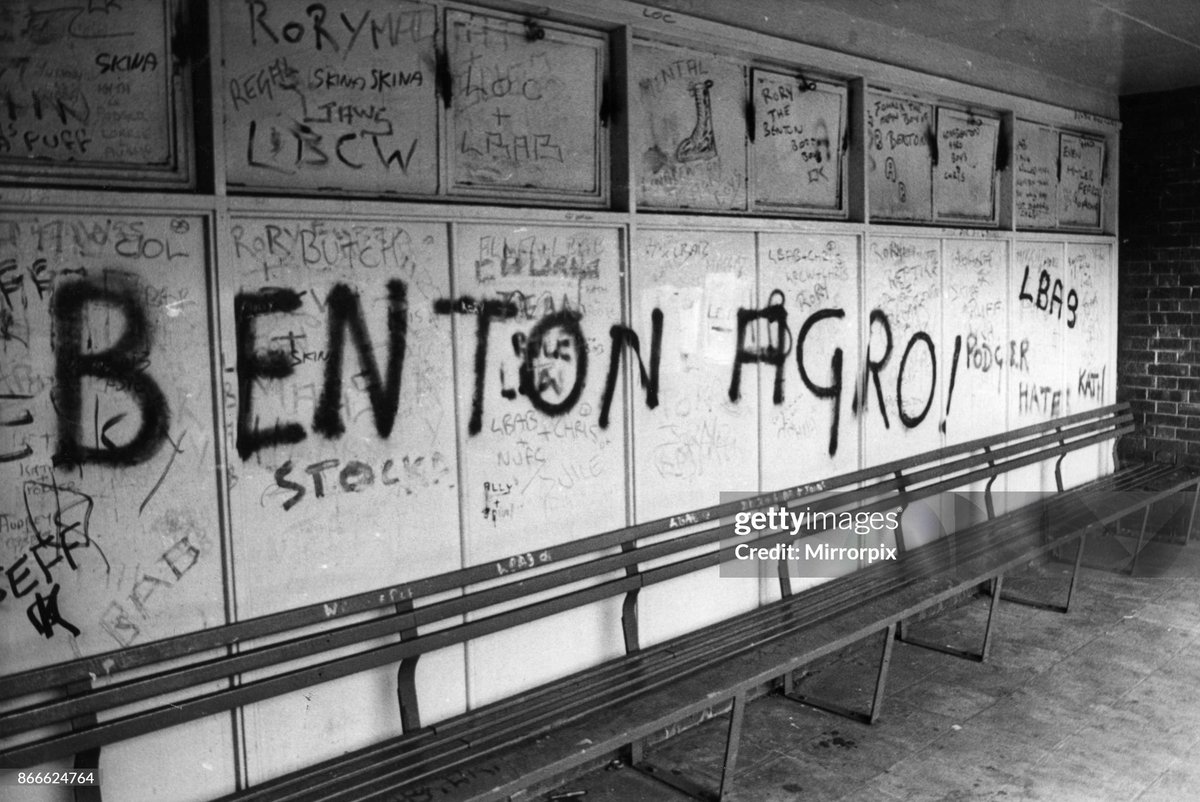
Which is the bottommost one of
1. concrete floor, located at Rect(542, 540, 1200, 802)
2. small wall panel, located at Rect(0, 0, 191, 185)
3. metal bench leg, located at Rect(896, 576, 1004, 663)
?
concrete floor, located at Rect(542, 540, 1200, 802)

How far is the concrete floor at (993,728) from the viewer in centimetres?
427

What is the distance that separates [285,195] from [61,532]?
1.26 meters

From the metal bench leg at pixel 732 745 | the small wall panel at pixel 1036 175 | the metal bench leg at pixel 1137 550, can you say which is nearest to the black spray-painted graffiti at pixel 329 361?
the metal bench leg at pixel 732 745

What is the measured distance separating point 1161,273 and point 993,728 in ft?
16.4

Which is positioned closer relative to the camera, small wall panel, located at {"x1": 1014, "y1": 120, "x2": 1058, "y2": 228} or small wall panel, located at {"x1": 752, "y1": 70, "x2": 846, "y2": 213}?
small wall panel, located at {"x1": 752, "y1": 70, "x2": 846, "y2": 213}

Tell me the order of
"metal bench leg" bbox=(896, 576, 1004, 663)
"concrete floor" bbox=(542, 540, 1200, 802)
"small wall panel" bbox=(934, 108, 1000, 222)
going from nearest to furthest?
1. "concrete floor" bbox=(542, 540, 1200, 802)
2. "metal bench leg" bbox=(896, 576, 1004, 663)
3. "small wall panel" bbox=(934, 108, 1000, 222)

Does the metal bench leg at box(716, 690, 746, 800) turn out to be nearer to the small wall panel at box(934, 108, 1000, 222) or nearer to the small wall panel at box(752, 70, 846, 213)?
the small wall panel at box(752, 70, 846, 213)

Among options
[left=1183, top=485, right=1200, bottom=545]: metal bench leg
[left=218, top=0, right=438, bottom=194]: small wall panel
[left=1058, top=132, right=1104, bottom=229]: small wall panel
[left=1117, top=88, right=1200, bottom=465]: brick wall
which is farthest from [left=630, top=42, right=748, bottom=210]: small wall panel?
[left=1183, top=485, right=1200, bottom=545]: metal bench leg

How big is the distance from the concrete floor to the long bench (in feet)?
0.66

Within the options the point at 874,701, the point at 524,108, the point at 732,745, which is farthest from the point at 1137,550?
the point at 524,108

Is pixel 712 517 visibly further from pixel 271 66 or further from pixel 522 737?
pixel 271 66

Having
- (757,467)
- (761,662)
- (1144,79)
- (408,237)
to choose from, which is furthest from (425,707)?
(1144,79)

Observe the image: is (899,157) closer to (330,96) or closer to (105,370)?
(330,96)

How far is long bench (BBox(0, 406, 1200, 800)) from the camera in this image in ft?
10.2
